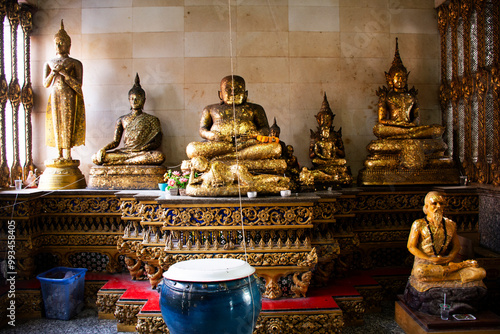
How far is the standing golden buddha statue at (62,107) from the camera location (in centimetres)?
570

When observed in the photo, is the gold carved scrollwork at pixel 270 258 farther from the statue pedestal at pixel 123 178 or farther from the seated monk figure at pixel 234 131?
the statue pedestal at pixel 123 178

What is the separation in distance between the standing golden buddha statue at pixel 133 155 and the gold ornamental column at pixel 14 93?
1321 millimetres

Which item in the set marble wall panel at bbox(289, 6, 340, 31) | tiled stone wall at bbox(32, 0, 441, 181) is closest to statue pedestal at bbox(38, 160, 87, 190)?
tiled stone wall at bbox(32, 0, 441, 181)

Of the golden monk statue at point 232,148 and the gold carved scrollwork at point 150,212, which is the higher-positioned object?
the golden monk statue at point 232,148

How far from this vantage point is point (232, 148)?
16.7 feet

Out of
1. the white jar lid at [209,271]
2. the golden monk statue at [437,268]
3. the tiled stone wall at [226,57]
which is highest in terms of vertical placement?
the tiled stone wall at [226,57]

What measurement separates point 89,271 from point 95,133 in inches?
92.4

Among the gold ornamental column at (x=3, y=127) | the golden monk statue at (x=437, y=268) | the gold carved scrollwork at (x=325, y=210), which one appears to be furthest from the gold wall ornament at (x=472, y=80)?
the gold ornamental column at (x=3, y=127)

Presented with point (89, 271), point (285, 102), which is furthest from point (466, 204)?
point (89, 271)

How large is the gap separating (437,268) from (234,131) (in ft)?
9.69

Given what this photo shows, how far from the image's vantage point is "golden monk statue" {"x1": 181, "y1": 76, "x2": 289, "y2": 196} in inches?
182

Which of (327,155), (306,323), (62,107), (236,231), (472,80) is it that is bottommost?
(306,323)

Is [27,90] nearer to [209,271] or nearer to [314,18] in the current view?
[314,18]

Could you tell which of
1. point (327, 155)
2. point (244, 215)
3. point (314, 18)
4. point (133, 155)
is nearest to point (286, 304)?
point (244, 215)
